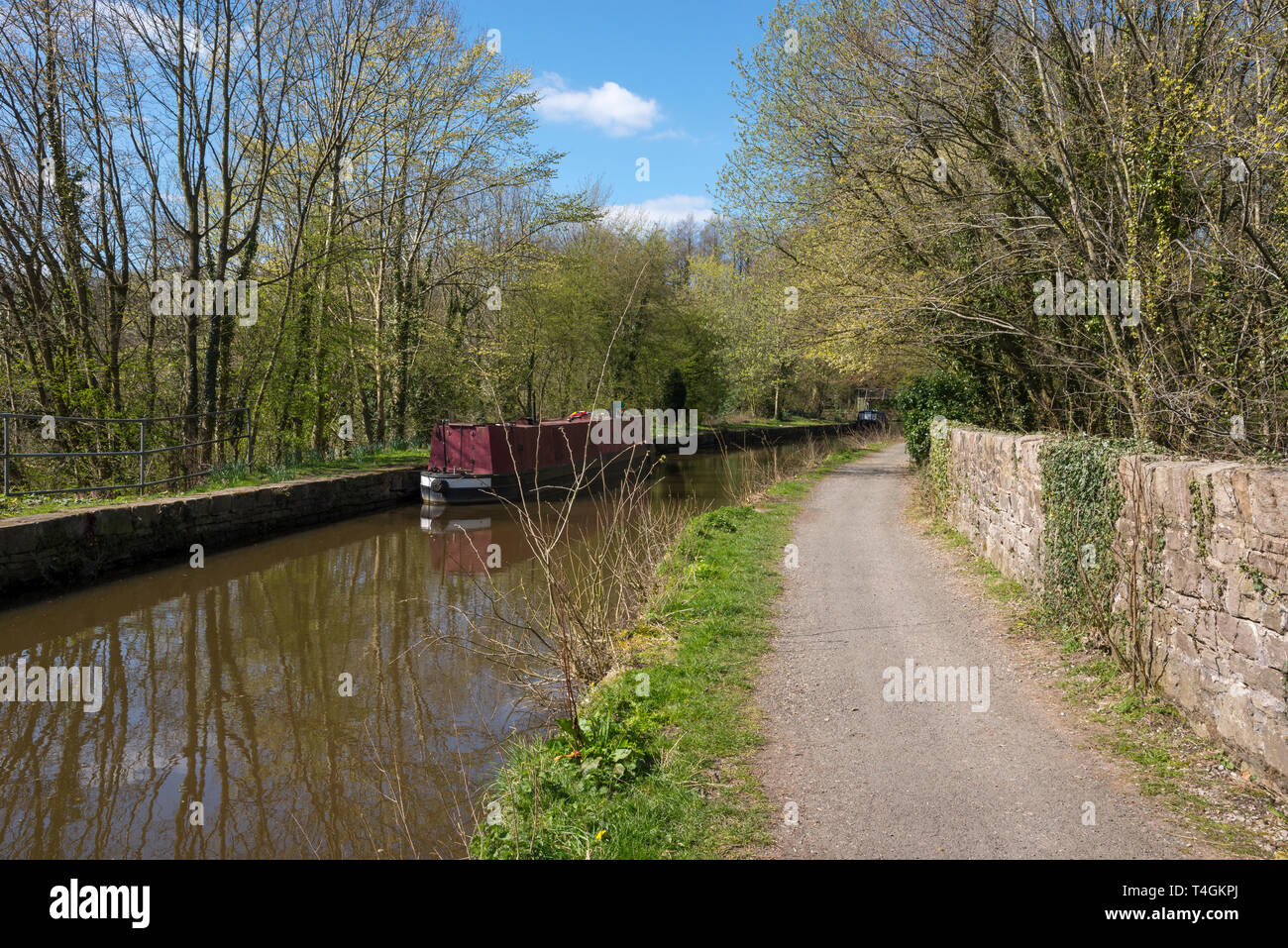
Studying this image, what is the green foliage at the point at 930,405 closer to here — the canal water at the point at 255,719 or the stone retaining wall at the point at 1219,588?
the canal water at the point at 255,719

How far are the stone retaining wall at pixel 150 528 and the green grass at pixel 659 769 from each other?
704cm

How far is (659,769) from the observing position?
4.08m

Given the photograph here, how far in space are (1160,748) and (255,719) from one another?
569cm

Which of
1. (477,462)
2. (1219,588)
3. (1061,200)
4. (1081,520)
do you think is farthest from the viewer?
(477,462)

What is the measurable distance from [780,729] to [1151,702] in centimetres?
200

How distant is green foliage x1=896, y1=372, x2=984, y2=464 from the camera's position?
1455 cm

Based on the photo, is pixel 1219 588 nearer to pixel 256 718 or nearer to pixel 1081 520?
pixel 1081 520

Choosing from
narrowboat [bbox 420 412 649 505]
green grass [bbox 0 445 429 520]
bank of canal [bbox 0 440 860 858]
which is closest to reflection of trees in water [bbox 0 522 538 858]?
bank of canal [bbox 0 440 860 858]

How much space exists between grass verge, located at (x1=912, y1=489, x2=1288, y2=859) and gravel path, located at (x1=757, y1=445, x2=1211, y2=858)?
12cm

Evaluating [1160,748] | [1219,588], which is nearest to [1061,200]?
[1219,588]

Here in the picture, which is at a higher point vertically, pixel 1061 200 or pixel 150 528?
pixel 1061 200

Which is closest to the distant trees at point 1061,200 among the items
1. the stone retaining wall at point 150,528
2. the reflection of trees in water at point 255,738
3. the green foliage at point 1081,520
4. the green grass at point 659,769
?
the green foliage at point 1081,520

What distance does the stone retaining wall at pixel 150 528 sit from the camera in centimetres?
904

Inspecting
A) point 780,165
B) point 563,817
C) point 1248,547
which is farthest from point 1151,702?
point 780,165
